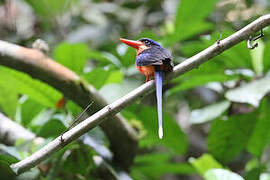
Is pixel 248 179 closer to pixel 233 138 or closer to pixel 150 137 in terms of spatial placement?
pixel 233 138

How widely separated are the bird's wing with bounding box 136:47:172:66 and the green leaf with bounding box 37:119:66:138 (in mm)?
418

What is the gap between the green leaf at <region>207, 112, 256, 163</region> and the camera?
182 centimetres

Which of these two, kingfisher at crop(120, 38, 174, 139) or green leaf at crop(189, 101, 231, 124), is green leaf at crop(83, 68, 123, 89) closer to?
kingfisher at crop(120, 38, 174, 139)

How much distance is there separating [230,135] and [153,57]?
0.69m

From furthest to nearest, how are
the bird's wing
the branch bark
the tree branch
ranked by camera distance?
the tree branch, the bird's wing, the branch bark

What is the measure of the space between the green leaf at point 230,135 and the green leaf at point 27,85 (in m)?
0.74

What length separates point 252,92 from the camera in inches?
64.9

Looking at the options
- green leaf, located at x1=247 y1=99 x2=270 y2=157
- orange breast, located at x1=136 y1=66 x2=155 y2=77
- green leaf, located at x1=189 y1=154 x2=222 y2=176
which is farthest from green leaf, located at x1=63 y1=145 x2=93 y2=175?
green leaf, located at x1=247 y1=99 x2=270 y2=157

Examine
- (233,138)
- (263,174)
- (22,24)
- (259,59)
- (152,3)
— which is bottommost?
(263,174)

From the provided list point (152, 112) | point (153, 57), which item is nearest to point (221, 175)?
point (153, 57)

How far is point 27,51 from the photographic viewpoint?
4.83 ft

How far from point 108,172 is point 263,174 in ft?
2.19

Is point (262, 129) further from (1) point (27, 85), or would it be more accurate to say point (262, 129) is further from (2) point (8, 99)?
(2) point (8, 99)

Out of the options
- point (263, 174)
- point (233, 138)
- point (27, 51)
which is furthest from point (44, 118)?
point (263, 174)
